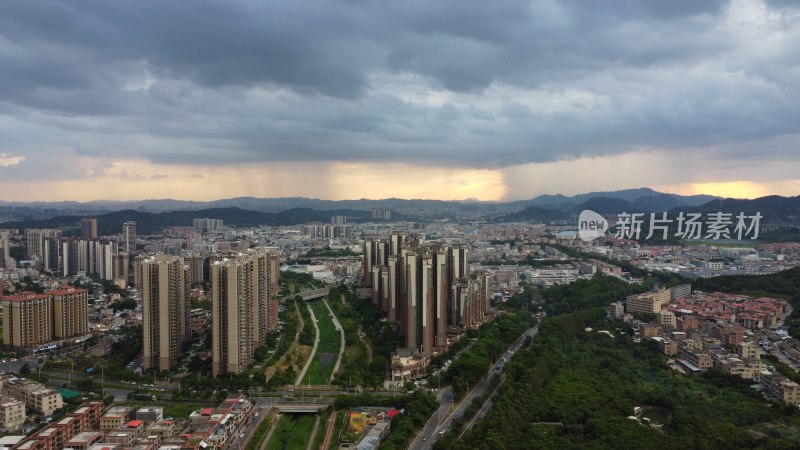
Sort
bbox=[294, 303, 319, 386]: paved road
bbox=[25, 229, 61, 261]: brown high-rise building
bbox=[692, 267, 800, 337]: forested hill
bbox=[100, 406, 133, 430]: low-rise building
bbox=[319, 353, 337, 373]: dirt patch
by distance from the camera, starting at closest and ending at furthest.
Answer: bbox=[100, 406, 133, 430]: low-rise building → bbox=[294, 303, 319, 386]: paved road → bbox=[319, 353, 337, 373]: dirt patch → bbox=[692, 267, 800, 337]: forested hill → bbox=[25, 229, 61, 261]: brown high-rise building

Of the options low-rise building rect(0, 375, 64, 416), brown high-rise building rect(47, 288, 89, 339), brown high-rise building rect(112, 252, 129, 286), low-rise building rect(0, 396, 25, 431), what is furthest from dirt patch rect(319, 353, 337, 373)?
brown high-rise building rect(112, 252, 129, 286)

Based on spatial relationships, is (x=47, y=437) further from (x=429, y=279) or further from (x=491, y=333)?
(x=491, y=333)

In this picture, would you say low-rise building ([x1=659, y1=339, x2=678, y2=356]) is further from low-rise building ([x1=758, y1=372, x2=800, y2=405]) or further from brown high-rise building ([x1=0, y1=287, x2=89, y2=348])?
brown high-rise building ([x1=0, y1=287, x2=89, y2=348])

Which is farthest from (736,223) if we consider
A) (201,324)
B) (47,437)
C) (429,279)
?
(47,437)

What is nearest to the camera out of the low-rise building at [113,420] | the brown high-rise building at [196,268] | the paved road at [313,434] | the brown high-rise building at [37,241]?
the paved road at [313,434]

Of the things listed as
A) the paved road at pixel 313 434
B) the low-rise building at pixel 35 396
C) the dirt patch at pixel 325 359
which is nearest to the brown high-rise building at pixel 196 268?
the dirt patch at pixel 325 359

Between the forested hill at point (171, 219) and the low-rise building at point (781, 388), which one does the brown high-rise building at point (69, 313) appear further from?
the forested hill at point (171, 219)
